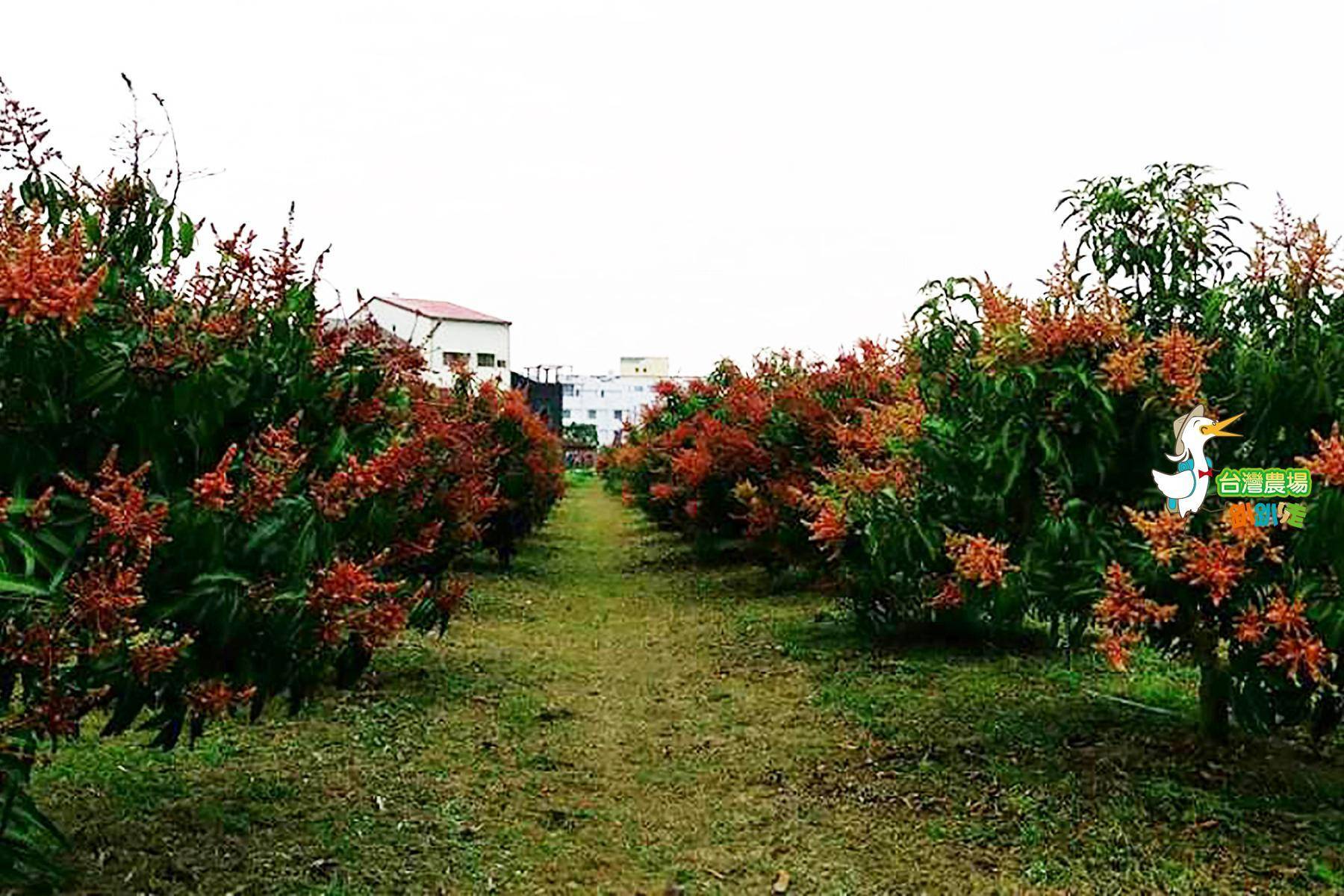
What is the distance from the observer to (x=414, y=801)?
5.55 meters

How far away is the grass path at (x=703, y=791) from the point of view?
15.2 ft

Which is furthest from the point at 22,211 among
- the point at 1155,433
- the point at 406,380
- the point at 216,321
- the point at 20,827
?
the point at 1155,433

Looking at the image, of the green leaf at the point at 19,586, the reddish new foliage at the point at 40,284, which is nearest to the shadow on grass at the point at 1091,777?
the green leaf at the point at 19,586

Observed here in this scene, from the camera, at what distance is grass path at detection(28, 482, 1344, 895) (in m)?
4.64

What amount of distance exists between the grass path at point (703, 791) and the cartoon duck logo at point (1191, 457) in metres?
1.31

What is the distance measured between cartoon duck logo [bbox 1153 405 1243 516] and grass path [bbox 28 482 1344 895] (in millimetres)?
1310

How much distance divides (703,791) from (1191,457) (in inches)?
103

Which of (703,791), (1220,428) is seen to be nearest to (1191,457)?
(1220,428)

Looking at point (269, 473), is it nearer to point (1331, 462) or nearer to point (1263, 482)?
point (1331, 462)

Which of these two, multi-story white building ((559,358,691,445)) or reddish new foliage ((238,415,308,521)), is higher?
multi-story white building ((559,358,691,445))

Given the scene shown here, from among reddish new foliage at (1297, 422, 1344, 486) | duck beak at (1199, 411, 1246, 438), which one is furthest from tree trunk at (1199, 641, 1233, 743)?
reddish new foliage at (1297, 422, 1344, 486)

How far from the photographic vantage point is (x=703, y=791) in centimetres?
583

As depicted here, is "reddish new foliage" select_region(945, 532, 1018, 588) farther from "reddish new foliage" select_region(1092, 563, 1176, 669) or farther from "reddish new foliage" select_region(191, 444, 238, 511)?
"reddish new foliage" select_region(191, 444, 238, 511)

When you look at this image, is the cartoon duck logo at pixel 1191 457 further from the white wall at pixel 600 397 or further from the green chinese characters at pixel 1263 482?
the white wall at pixel 600 397
